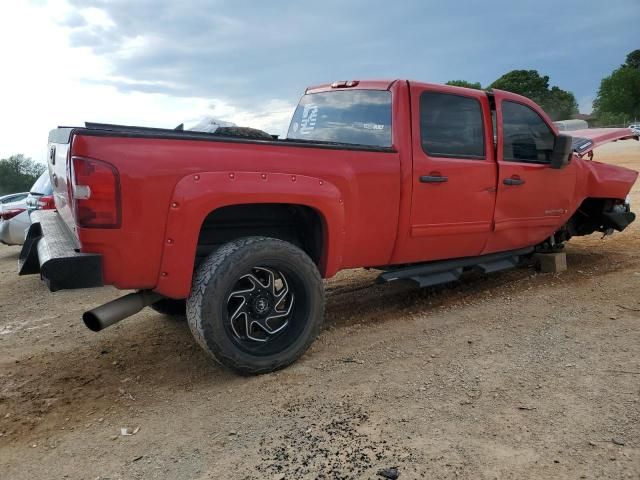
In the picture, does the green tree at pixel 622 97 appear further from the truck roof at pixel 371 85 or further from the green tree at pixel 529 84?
the truck roof at pixel 371 85

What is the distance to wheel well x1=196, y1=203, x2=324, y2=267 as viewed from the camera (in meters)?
3.56

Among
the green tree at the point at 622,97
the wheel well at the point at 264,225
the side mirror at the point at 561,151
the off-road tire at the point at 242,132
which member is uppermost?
the green tree at the point at 622,97

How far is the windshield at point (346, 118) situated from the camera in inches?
166

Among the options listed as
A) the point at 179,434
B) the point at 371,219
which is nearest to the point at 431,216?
the point at 371,219

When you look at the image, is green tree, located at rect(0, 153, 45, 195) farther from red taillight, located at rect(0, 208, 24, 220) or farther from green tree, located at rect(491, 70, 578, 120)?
green tree, located at rect(491, 70, 578, 120)

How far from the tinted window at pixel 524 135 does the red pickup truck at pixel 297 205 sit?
1 cm

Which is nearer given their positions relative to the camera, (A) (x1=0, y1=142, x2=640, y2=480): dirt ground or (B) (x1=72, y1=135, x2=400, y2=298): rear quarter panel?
(A) (x1=0, y1=142, x2=640, y2=480): dirt ground

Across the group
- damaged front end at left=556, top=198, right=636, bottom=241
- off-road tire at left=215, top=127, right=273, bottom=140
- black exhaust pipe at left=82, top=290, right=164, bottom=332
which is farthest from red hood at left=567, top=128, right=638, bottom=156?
black exhaust pipe at left=82, top=290, right=164, bottom=332

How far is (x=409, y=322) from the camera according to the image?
4.44 metres

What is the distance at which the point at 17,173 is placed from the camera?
33312 millimetres

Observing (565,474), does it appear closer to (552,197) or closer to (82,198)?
(82,198)

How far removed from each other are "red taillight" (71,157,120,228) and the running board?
2.13 meters

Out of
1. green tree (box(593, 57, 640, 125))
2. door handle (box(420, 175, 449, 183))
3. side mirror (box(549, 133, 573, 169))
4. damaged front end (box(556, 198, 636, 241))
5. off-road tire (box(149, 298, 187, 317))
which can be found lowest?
off-road tire (box(149, 298, 187, 317))

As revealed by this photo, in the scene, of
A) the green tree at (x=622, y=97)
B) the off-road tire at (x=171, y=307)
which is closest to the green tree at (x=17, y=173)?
the off-road tire at (x=171, y=307)
